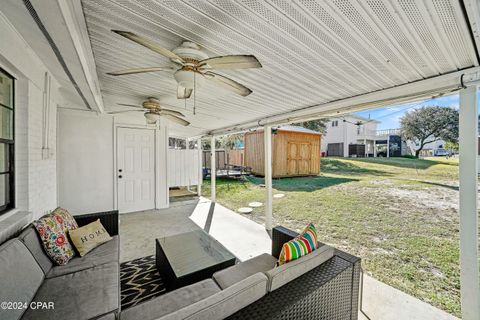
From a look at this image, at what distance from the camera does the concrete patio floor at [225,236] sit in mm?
1903

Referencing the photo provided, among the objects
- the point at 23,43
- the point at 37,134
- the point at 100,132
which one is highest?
the point at 23,43

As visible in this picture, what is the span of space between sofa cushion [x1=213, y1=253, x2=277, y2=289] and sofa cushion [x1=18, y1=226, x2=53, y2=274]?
1.53 metres

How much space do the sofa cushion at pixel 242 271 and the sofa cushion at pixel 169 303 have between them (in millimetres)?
77

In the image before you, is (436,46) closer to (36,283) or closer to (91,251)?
(36,283)

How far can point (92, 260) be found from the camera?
1969 mm

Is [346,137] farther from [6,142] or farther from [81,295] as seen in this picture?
[6,142]

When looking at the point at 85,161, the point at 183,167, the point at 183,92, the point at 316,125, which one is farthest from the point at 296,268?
the point at 316,125

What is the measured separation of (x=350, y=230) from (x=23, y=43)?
17.1 ft

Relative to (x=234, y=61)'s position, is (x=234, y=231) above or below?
below

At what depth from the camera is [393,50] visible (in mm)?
1609

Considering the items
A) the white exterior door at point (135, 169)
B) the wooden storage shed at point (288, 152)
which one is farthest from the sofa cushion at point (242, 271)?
the wooden storage shed at point (288, 152)

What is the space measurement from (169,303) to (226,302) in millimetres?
675

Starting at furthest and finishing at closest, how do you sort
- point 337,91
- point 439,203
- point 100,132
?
point 439,203 < point 100,132 < point 337,91

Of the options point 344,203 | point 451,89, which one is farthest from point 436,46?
point 344,203
